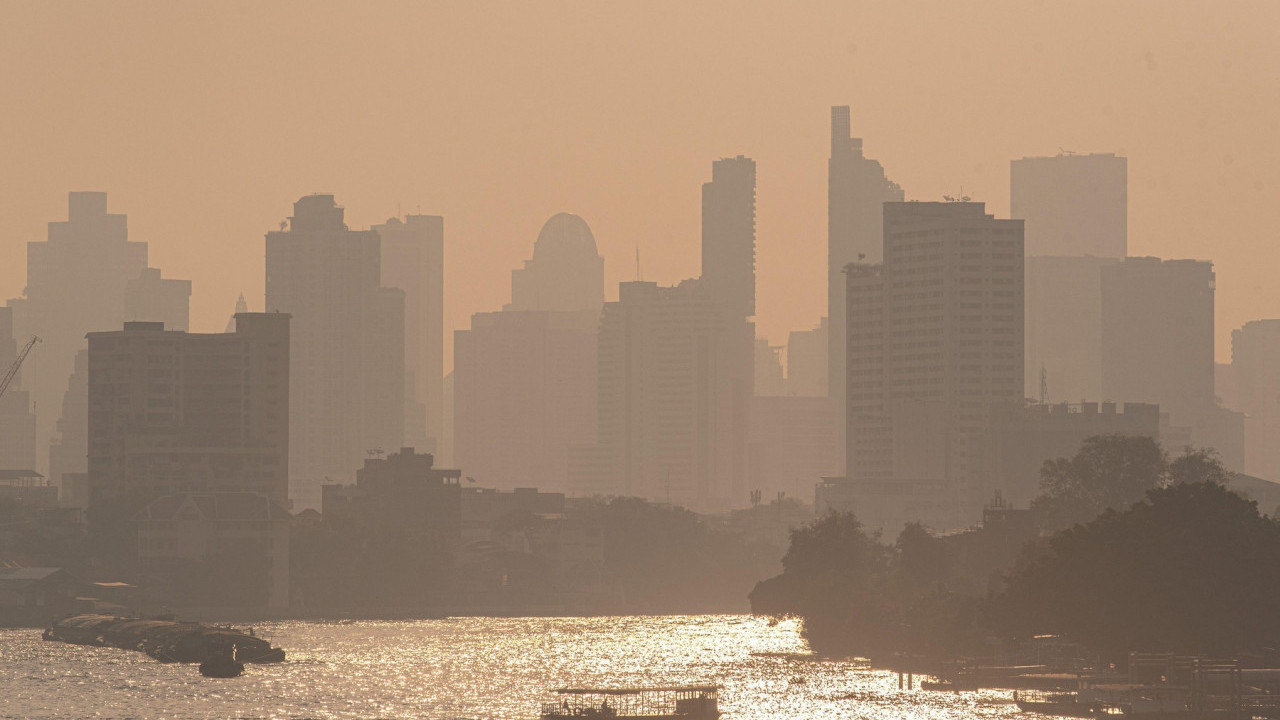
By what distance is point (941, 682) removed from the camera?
180250 mm

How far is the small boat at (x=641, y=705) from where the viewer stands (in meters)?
153

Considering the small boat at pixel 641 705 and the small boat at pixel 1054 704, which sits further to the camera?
the small boat at pixel 1054 704

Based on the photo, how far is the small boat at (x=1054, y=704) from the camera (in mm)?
155875

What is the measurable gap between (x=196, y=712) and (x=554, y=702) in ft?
86.6

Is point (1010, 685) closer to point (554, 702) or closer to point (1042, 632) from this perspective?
point (1042, 632)

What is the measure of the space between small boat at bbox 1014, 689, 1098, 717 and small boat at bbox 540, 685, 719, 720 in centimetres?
2190

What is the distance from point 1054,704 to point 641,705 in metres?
28.8

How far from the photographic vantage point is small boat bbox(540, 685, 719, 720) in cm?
15312

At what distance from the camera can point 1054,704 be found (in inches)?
6294

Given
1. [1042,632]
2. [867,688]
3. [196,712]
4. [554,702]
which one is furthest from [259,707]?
[1042,632]

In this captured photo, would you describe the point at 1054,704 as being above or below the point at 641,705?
above

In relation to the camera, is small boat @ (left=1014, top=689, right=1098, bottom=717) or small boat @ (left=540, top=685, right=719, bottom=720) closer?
small boat @ (left=540, top=685, right=719, bottom=720)

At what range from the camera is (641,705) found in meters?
160

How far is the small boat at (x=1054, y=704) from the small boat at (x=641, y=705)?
71.8ft
